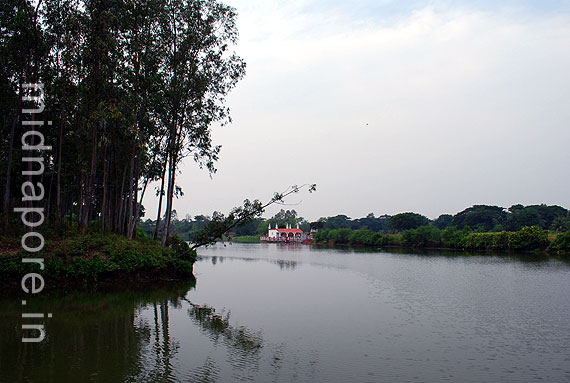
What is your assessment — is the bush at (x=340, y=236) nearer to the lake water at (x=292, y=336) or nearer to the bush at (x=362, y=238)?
the bush at (x=362, y=238)

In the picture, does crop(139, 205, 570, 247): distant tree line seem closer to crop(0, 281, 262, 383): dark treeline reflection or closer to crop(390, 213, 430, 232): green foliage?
crop(390, 213, 430, 232): green foliage

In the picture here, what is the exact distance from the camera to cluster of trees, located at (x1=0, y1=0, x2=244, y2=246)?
2238cm

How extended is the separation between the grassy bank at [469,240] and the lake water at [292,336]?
46509 mm

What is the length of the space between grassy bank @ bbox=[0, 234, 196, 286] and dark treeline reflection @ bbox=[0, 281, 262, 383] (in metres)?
1.73

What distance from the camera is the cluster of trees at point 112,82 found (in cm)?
2238

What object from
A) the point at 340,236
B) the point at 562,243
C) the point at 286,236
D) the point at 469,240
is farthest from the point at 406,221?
the point at 562,243

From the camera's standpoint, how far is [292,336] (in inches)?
576

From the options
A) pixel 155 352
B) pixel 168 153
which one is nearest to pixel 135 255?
pixel 168 153

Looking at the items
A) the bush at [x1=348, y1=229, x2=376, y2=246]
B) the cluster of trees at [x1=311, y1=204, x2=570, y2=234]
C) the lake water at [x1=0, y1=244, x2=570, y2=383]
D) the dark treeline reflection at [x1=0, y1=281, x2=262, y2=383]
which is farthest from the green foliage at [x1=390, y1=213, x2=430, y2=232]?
the dark treeline reflection at [x1=0, y1=281, x2=262, y2=383]

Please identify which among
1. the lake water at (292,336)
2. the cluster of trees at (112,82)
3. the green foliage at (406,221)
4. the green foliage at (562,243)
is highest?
the cluster of trees at (112,82)

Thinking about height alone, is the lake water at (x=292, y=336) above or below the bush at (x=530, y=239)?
below

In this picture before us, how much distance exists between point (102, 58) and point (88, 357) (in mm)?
17041

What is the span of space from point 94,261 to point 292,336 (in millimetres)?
12544

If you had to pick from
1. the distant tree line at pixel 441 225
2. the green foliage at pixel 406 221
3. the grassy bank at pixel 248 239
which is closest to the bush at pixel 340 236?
the distant tree line at pixel 441 225
